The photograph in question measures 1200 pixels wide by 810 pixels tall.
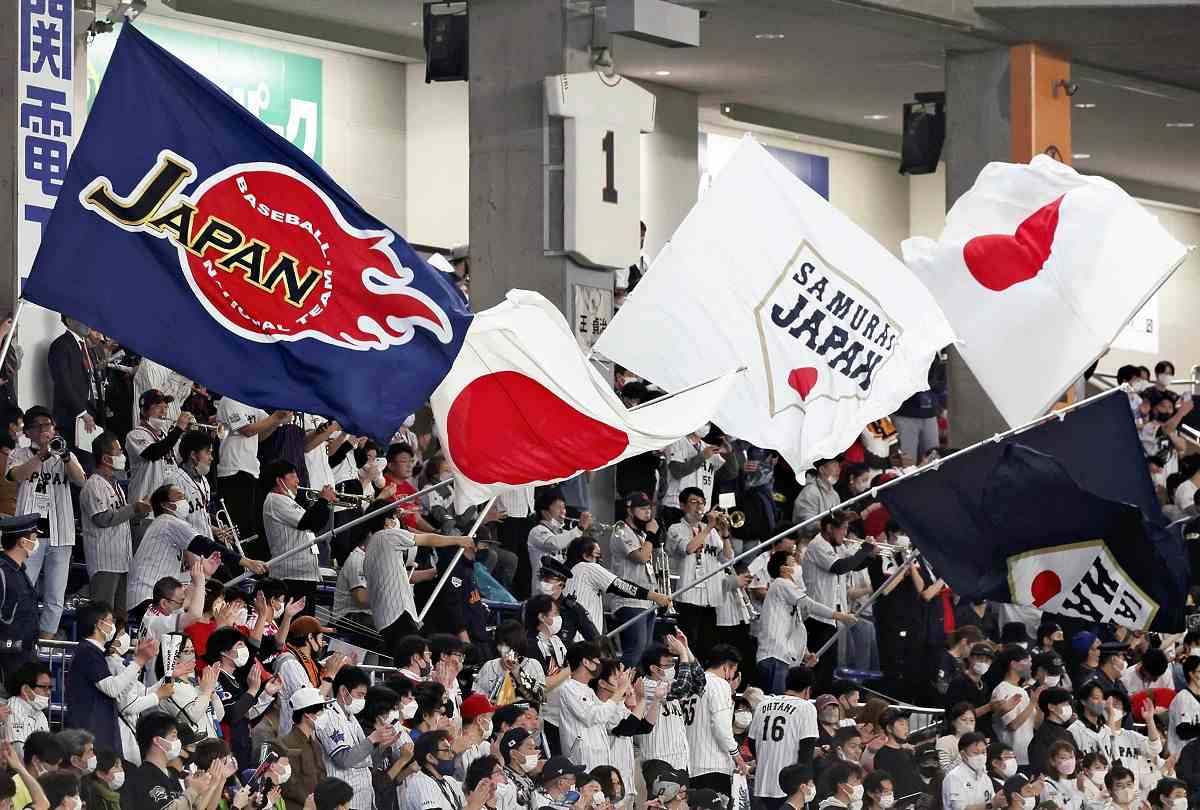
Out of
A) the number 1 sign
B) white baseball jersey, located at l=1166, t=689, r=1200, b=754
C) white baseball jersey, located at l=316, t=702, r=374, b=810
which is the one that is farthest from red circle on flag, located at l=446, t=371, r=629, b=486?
white baseball jersey, located at l=1166, t=689, r=1200, b=754

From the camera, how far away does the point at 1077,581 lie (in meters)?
16.6

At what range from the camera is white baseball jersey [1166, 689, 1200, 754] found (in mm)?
19500

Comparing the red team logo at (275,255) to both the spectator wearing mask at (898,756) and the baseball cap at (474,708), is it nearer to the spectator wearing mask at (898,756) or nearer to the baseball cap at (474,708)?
the baseball cap at (474,708)

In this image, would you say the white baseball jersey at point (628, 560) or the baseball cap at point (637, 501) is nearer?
the white baseball jersey at point (628, 560)

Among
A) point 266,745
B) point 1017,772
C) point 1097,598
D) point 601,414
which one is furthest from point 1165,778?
point 266,745

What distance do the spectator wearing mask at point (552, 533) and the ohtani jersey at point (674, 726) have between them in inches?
75.8

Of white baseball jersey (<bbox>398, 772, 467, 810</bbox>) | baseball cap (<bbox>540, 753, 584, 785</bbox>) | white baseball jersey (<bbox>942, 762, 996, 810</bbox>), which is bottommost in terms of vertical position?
white baseball jersey (<bbox>942, 762, 996, 810</bbox>)

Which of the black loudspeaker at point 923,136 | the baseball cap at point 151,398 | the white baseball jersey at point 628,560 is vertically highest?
the black loudspeaker at point 923,136

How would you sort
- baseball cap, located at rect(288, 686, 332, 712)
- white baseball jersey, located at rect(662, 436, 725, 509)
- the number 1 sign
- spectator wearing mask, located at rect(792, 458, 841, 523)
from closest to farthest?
baseball cap, located at rect(288, 686, 332, 712) → white baseball jersey, located at rect(662, 436, 725, 509) → spectator wearing mask, located at rect(792, 458, 841, 523) → the number 1 sign

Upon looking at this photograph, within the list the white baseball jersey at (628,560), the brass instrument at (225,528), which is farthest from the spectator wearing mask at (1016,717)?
the brass instrument at (225,528)

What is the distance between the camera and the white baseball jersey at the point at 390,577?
A: 16484 millimetres

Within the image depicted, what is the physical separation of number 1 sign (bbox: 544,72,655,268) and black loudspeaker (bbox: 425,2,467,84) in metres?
1.30

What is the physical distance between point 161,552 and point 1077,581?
21.5 feet

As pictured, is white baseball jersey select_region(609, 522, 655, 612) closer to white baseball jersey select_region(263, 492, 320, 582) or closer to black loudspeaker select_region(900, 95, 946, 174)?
white baseball jersey select_region(263, 492, 320, 582)
